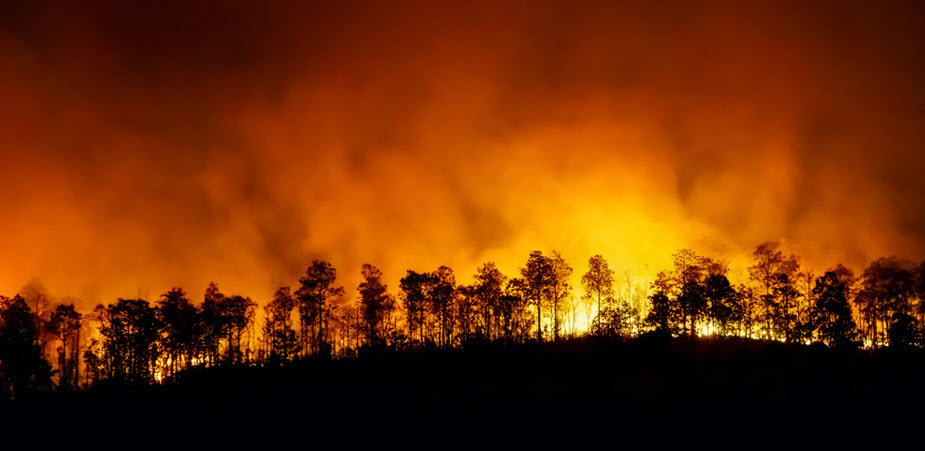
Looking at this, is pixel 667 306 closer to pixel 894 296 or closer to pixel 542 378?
pixel 894 296

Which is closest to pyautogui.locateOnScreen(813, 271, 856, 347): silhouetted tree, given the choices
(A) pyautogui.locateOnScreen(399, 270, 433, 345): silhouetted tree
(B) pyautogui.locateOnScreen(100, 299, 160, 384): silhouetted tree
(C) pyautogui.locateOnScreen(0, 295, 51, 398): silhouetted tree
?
(A) pyautogui.locateOnScreen(399, 270, 433, 345): silhouetted tree

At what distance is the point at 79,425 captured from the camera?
11445 mm

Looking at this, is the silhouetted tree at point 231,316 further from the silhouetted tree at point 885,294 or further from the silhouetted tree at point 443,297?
the silhouetted tree at point 885,294

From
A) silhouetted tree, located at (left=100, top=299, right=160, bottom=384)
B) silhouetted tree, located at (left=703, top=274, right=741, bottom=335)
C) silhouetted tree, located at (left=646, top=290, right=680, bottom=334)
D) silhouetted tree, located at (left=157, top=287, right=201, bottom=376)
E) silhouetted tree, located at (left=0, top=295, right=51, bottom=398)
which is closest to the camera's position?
silhouetted tree, located at (left=0, top=295, right=51, bottom=398)

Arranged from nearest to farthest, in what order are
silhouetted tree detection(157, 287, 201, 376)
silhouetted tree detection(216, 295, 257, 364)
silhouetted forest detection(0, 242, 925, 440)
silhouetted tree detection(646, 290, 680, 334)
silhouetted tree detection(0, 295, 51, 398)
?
1. silhouetted forest detection(0, 242, 925, 440)
2. silhouetted tree detection(0, 295, 51, 398)
3. silhouetted tree detection(157, 287, 201, 376)
4. silhouetted tree detection(646, 290, 680, 334)
5. silhouetted tree detection(216, 295, 257, 364)

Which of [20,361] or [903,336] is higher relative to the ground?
[20,361]

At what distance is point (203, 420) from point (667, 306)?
42917 mm

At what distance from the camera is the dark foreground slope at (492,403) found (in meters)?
10.3

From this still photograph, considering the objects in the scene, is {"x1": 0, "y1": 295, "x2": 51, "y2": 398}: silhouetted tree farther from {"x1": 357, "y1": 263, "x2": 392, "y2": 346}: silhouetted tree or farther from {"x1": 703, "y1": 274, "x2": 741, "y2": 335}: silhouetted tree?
{"x1": 703, "y1": 274, "x2": 741, "y2": 335}: silhouetted tree

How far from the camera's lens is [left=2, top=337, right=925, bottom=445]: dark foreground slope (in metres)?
10.3

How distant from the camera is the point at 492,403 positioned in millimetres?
11688

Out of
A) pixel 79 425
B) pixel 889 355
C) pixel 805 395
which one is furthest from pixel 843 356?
pixel 79 425

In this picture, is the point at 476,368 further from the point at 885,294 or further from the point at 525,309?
the point at 885,294

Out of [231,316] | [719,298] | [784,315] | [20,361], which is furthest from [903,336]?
[231,316]
